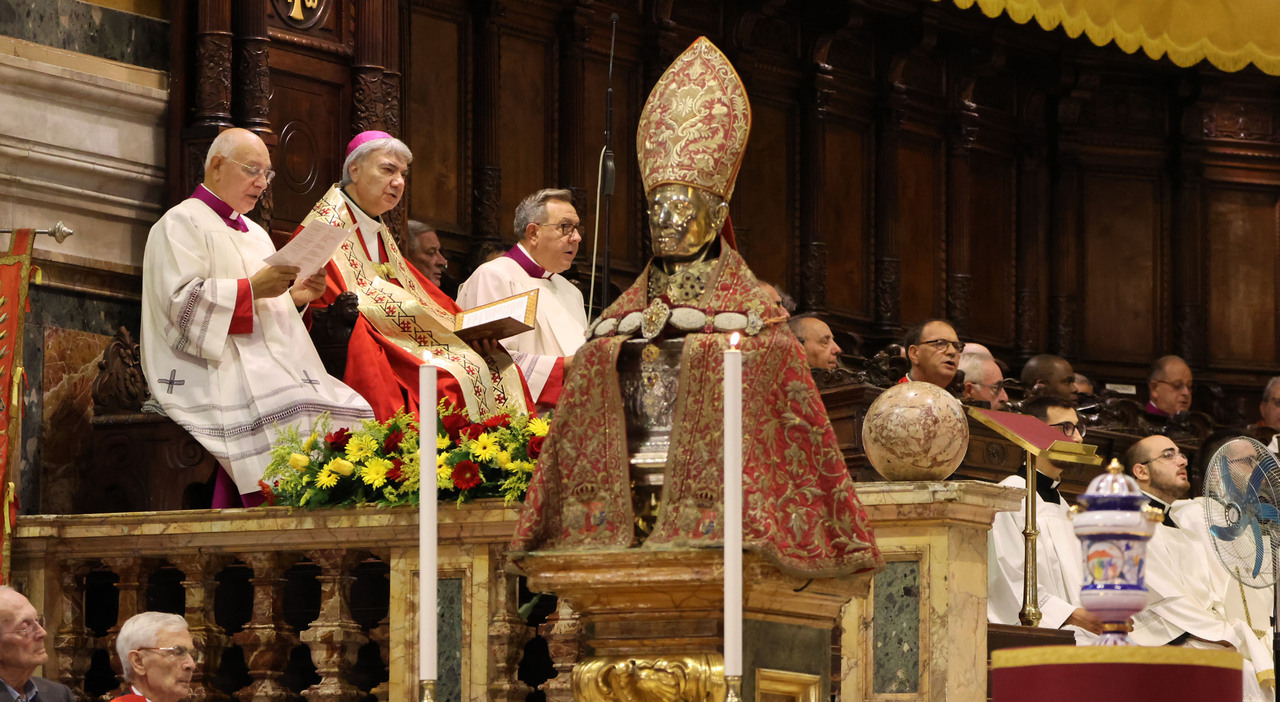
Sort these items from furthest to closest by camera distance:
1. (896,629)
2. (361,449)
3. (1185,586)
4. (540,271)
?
1. (1185,586)
2. (540,271)
3. (361,449)
4. (896,629)

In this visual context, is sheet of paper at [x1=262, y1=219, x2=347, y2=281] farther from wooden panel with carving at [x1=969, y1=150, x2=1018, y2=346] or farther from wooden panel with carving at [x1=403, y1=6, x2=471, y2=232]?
wooden panel with carving at [x1=969, y1=150, x2=1018, y2=346]

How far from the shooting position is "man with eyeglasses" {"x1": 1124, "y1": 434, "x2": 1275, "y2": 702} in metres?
8.66

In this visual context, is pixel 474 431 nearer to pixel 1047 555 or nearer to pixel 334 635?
pixel 334 635

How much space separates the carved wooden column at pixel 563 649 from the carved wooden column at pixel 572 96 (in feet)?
15.7

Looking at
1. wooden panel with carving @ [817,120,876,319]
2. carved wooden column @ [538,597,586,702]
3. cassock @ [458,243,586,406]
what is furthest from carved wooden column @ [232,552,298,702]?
wooden panel with carving @ [817,120,876,319]

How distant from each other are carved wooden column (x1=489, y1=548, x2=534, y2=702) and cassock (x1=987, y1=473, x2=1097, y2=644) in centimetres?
179

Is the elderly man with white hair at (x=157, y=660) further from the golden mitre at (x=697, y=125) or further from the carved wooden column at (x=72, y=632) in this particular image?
the golden mitre at (x=697, y=125)

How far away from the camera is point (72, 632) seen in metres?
6.72

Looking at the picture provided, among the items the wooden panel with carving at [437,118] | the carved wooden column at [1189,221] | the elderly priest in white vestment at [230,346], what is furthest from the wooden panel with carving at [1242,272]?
the elderly priest in white vestment at [230,346]

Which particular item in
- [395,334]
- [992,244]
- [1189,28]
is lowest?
[395,334]

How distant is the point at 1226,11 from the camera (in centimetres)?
1235

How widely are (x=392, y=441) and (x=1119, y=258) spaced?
7.94 metres

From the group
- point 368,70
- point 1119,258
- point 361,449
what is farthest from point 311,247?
point 1119,258

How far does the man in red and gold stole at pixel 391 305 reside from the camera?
7750mm
